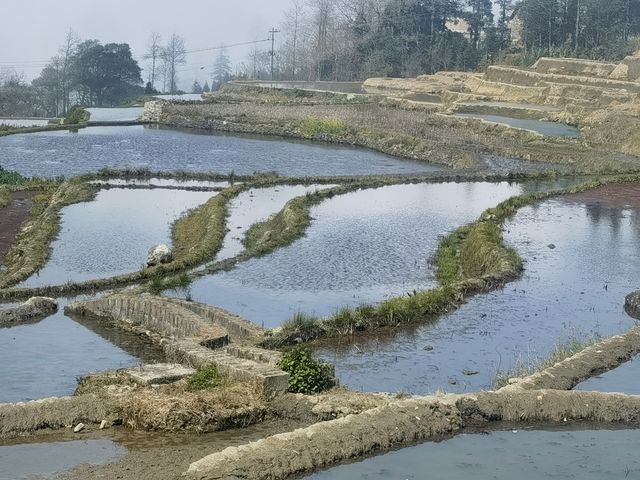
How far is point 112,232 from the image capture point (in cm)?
2769

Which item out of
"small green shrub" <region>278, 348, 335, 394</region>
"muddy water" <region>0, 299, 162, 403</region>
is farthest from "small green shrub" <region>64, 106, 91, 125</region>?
"small green shrub" <region>278, 348, 335, 394</region>

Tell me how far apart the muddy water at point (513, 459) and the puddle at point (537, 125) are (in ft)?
128

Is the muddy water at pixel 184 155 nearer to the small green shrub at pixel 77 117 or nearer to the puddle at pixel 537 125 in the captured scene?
the small green shrub at pixel 77 117

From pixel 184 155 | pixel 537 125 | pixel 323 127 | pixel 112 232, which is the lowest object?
pixel 112 232

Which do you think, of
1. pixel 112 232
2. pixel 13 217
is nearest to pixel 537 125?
pixel 13 217

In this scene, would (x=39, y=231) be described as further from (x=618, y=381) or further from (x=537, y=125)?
(x=537, y=125)

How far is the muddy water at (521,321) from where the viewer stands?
14.9 metres

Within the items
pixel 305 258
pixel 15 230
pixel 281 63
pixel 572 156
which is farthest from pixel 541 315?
pixel 281 63

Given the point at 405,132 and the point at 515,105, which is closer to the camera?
the point at 405,132

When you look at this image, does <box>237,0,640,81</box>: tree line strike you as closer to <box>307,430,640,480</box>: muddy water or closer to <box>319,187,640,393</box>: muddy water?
<box>319,187,640,393</box>: muddy water

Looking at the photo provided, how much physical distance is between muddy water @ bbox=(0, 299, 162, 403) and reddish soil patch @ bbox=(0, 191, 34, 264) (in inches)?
323

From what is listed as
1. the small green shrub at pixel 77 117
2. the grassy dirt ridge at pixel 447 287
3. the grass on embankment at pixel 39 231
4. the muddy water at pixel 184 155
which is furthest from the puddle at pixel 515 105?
the grass on embankment at pixel 39 231

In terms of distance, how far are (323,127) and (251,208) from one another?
26818 mm

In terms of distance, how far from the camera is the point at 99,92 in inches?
3932
